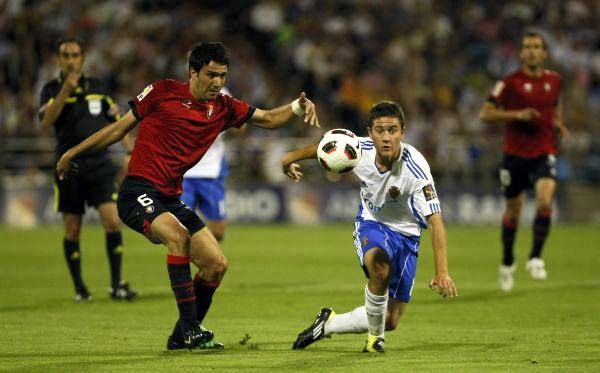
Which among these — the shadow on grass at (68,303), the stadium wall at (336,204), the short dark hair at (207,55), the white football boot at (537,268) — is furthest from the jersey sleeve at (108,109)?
the stadium wall at (336,204)

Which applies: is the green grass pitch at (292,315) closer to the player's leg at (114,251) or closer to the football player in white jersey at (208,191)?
the player's leg at (114,251)

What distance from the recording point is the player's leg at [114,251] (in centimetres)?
1209

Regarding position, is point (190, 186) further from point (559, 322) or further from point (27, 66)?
point (27, 66)

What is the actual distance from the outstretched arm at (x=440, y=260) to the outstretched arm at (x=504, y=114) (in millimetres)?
5273

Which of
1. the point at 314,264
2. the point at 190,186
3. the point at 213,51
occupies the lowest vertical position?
the point at 314,264

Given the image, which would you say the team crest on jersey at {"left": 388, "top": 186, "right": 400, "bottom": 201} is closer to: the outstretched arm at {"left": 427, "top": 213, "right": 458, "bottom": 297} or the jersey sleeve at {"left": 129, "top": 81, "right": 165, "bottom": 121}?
the outstretched arm at {"left": 427, "top": 213, "right": 458, "bottom": 297}

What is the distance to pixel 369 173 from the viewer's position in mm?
8211

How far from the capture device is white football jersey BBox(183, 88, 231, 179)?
13133 millimetres

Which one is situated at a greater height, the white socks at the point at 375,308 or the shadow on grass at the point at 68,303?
the white socks at the point at 375,308

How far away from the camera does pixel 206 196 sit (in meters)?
13.1

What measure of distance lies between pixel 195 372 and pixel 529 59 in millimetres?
7371

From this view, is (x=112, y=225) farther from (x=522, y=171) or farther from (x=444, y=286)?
(x=444, y=286)

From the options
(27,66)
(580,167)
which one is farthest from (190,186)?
Answer: (580,167)

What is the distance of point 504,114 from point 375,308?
18.3ft
